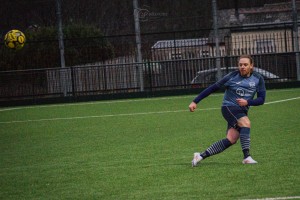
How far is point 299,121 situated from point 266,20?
98.2 feet

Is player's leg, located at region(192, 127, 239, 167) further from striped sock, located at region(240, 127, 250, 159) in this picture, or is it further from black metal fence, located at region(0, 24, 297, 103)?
black metal fence, located at region(0, 24, 297, 103)

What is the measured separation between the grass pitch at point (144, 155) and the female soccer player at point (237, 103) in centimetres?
24

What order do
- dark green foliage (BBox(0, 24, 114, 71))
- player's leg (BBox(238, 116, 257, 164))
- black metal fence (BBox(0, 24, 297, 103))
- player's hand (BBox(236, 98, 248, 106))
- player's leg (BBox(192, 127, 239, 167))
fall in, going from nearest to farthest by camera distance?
player's hand (BBox(236, 98, 248, 106)) → player's leg (BBox(238, 116, 257, 164)) → player's leg (BBox(192, 127, 239, 167)) → black metal fence (BBox(0, 24, 297, 103)) → dark green foliage (BBox(0, 24, 114, 71))

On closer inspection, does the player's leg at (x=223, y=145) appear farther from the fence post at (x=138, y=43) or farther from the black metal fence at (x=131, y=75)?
the black metal fence at (x=131, y=75)

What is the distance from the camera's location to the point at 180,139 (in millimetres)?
12891

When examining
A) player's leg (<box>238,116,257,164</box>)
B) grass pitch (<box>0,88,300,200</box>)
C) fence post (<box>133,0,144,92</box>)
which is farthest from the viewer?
fence post (<box>133,0,144,92</box>)

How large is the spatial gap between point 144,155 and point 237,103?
7.39 ft

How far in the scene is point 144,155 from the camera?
428 inches

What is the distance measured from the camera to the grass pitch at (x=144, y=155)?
25.2 feet

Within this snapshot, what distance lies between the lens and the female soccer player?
30.0 ft

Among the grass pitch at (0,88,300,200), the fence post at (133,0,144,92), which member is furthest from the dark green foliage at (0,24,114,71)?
the grass pitch at (0,88,300,200)

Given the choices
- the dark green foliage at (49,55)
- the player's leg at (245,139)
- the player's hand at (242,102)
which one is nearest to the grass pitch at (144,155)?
the player's leg at (245,139)

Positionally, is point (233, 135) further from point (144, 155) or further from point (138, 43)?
point (138, 43)

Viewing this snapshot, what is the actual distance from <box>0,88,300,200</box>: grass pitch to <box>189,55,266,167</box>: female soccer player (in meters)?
0.24
